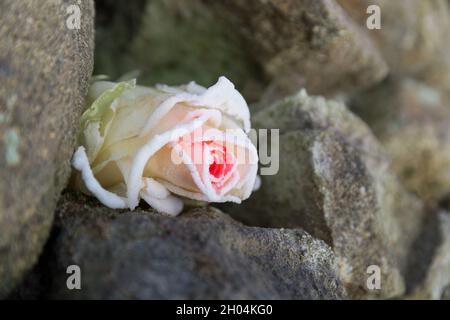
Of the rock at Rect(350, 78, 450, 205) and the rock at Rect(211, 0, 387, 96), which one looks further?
the rock at Rect(350, 78, 450, 205)

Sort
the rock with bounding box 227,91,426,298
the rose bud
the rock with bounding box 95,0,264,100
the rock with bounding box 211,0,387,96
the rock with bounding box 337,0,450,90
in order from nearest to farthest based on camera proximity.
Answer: the rose bud, the rock with bounding box 227,91,426,298, the rock with bounding box 211,0,387,96, the rock with bounding box 95,0,264,100, the rock with bounding box 337,0,450,90

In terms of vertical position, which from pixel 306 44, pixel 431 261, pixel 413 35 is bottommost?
pixel 431 261

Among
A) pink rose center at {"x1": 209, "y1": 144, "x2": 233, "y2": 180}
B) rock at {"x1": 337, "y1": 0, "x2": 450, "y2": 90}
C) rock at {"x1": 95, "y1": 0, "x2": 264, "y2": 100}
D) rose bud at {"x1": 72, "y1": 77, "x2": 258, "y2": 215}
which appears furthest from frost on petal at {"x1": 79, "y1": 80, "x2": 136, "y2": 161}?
rock at {"x1": 337, "y1": 0, "x2": 450, "y2": 90}

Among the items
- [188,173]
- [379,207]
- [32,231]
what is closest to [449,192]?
[379,207]

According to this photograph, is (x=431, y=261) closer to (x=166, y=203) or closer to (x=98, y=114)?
(x=166, y=203)

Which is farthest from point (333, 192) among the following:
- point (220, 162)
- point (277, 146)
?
point (220, 162)

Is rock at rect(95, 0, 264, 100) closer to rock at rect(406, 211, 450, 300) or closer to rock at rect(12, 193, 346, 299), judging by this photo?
rock at rect(406, 211, 450, 300)

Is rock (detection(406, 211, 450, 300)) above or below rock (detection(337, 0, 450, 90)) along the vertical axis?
below
